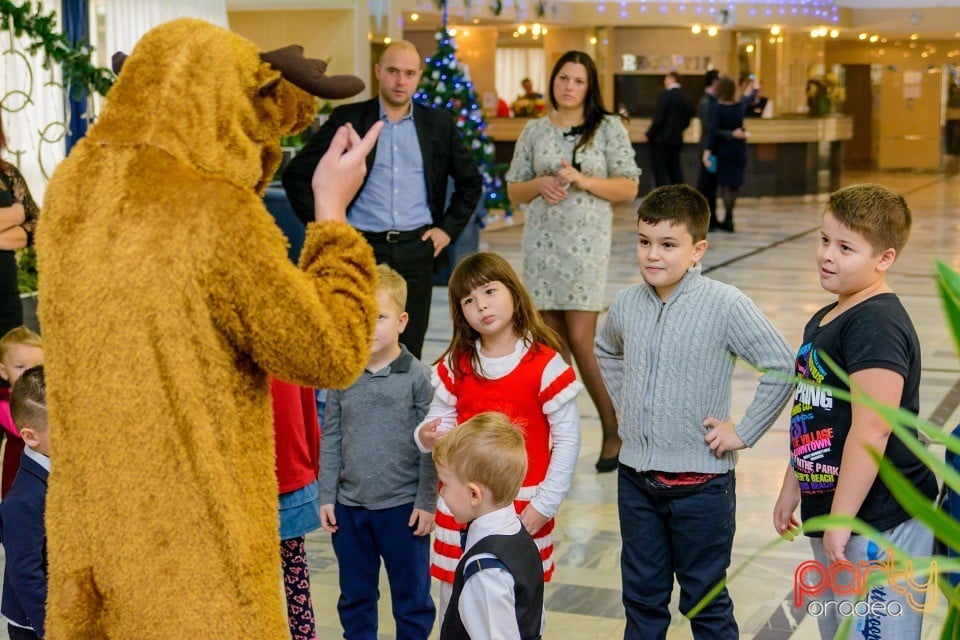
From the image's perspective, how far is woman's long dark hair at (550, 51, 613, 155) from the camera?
15.6 ft

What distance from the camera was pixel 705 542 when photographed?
9.21ft

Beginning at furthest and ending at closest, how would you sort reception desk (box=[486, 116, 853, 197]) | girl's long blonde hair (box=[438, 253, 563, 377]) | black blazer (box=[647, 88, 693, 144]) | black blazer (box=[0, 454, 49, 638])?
1. reception desk (box=[486, 116, 853, 197])
2. black blazer (box=[647, 88, 693, 144])
3. girl's long blonde hair (box=[438, 253, 563, 377])
4. black blazer (box=[0, 454, 49, 638])

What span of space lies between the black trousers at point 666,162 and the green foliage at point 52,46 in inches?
300

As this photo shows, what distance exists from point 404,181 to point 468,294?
63.4 inches

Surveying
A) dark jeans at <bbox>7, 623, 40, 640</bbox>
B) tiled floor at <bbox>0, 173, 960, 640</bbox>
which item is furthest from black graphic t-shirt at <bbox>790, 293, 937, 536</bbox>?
dark jeans at <bbox>7, 623, 40, 640</bbox>

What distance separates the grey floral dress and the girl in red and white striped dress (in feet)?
5.63

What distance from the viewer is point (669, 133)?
14.1m

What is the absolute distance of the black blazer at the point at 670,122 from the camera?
46.3ft

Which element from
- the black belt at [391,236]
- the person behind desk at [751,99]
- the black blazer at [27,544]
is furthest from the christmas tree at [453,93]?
the black blazer at [27,544]

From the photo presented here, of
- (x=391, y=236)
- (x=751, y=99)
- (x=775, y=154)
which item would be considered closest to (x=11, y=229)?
(x=391, y=236)

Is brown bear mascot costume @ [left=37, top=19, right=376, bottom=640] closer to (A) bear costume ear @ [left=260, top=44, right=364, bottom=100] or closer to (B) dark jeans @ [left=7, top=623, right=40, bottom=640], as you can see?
(A) bear costume ear @ [left=260, top=44, right=364, bottom=100]

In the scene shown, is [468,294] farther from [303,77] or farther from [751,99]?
[751,99]

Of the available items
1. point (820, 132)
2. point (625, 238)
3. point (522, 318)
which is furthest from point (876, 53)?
point (522, 318)

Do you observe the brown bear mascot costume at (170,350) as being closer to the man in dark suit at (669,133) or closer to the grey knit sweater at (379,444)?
the grey knit sweater at (379,444)
